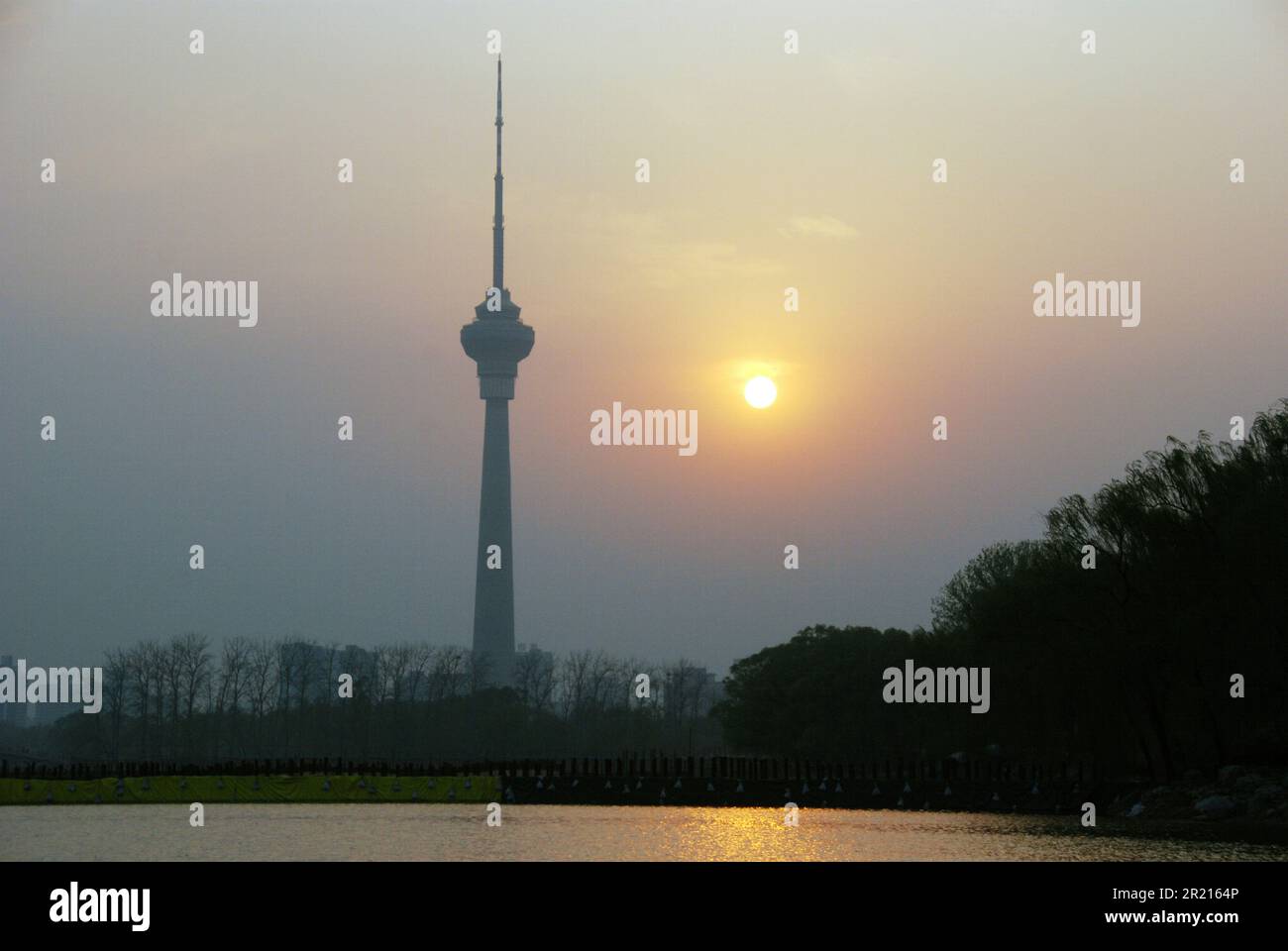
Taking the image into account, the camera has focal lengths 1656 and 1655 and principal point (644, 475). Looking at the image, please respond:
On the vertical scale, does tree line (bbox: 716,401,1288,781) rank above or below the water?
above

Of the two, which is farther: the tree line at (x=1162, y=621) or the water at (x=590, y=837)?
the tree line at (x=1162, y=621)

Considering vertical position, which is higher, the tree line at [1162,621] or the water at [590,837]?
the tree line at [1162,621]

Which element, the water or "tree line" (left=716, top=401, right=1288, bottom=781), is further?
"tree line" (left=716, top=401, right=1288, bottom=781)

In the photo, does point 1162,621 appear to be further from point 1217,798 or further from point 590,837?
point 590,837

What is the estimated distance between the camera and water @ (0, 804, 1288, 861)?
172 ft

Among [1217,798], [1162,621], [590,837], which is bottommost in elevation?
[590,837]

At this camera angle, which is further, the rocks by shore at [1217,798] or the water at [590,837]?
the rocks by shore at [1217,798]

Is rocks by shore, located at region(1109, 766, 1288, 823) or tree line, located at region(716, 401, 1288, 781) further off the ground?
tree line, located at region(716, 401, 1288, 781)

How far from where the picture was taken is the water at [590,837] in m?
52.4

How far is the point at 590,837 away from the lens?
→ 62250 mm

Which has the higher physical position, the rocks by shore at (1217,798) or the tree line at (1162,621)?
the tree line at (1162,621)

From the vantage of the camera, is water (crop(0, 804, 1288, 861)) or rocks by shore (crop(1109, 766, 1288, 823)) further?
rocks by shore (crop(1109, 766, 1288, 823))

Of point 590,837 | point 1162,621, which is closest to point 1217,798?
point 1162,621
